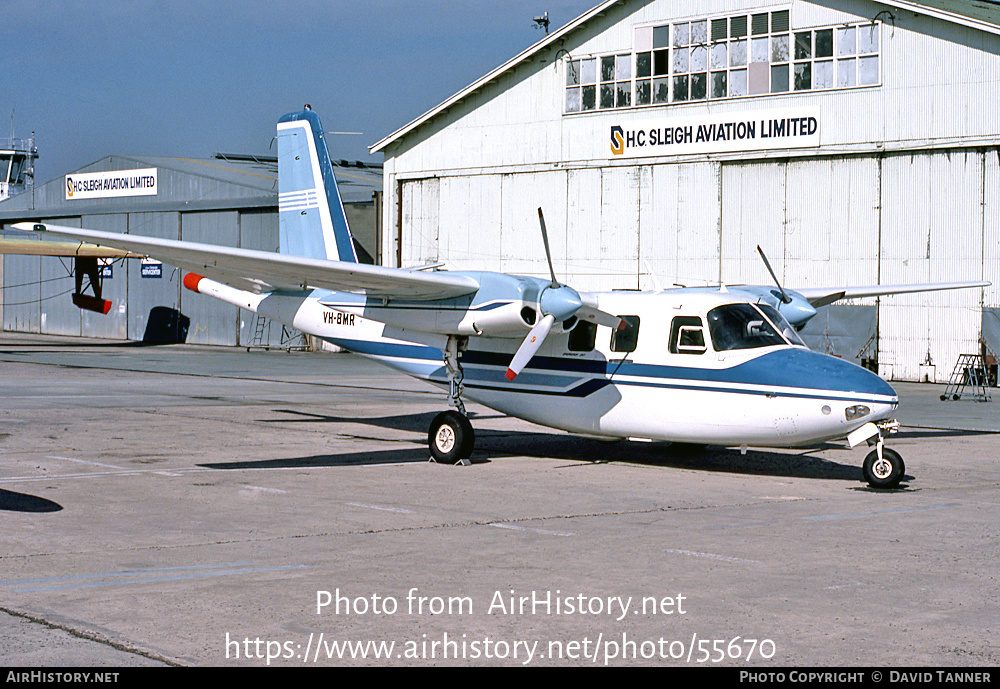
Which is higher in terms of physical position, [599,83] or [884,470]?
[599,83]

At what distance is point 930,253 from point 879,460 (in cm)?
2171

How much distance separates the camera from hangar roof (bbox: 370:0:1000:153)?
33.8 m

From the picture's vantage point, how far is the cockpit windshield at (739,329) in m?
15.4

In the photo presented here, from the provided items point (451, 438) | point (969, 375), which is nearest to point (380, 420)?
point (451, 438)

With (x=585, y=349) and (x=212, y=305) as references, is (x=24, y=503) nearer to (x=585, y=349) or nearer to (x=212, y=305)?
(x=585, y=349)

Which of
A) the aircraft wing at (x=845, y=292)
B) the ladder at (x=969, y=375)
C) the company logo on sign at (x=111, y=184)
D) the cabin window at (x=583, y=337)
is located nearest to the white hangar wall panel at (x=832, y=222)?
the ladder at (x=969, y=375)

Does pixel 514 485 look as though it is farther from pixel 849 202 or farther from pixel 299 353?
pixel 299 353

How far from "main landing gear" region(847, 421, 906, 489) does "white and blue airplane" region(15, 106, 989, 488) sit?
0.7 inches

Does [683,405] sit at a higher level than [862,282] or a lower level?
lower

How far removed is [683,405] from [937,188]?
22.1m

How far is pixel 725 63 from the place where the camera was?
38.1 metres

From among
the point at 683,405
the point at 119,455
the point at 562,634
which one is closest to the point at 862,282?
the point at 683,405

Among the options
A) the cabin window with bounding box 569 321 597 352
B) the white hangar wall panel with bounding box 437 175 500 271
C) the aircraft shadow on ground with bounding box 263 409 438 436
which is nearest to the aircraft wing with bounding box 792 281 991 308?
the cabin window with bounding box 569 321 597 352
